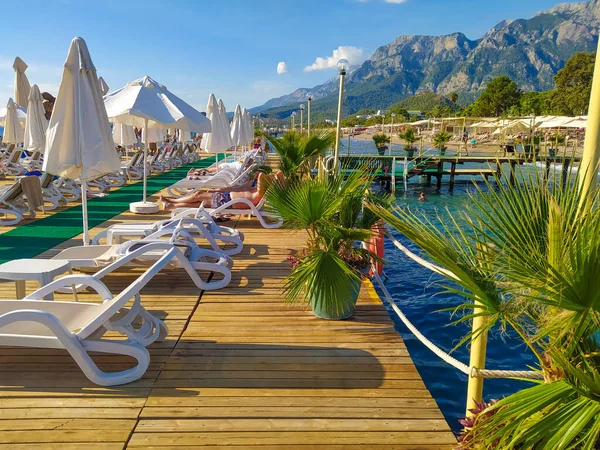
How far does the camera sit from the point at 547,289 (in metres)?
1.38

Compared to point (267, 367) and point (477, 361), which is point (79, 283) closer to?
point (267, 367)

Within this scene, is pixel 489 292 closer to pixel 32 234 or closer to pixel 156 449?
pixel 156 449

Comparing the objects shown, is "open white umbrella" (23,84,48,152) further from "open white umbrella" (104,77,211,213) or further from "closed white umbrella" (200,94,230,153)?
"open white umbrella" (104,77,211,213)

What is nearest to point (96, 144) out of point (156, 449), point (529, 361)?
point (156, 449)

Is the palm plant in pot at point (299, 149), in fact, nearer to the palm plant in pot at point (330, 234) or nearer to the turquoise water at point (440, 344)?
the turquoise water at point (440, 344)

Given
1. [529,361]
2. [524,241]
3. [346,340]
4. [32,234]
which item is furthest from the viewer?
[32,234]

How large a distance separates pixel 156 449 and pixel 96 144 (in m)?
3.78

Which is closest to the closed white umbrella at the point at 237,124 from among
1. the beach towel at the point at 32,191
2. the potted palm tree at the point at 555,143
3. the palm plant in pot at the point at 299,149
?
the palm plant in pot at the point at 299,149

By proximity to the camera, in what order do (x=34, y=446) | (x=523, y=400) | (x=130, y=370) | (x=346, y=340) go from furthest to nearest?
1. (x=346, y=340)
2. (x=130, y=370)
3. (x=34, y=446)
4. (x=523, y=400)

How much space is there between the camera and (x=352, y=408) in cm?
249

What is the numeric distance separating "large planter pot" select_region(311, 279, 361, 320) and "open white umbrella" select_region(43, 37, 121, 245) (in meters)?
2.90

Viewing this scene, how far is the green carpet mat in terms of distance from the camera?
234 inches

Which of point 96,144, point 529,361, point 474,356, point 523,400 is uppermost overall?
point 96,144

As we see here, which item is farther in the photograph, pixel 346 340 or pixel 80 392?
pixel 346 340
